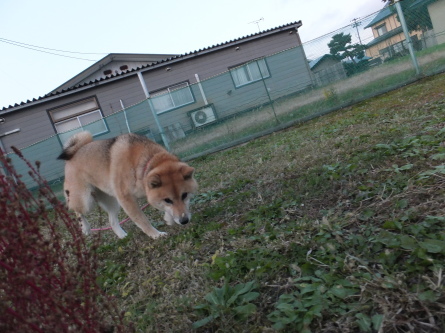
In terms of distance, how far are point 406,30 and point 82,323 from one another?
32.2 ft

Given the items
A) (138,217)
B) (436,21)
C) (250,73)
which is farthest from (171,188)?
(436,21)

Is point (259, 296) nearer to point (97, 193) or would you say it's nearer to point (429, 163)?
point (429, 163)

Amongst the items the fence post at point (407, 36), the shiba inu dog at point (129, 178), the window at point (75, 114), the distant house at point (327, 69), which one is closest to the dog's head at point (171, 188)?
the shiba inu dog at point (129, 178)

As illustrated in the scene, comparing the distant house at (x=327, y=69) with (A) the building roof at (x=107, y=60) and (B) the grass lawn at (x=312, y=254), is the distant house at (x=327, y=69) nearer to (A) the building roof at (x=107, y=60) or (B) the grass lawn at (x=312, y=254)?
(B) the grass lawn at (x=312, y=254)

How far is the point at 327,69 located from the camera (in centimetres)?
888

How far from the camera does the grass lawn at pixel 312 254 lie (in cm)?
134

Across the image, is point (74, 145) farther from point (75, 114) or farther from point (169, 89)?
point (169, 89)

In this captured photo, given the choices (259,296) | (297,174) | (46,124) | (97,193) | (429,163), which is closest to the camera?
(259,296)

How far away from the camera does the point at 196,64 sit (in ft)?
51.0

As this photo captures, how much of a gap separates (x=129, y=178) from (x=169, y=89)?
40.7 ft

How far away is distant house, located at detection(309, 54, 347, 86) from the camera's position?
867cm

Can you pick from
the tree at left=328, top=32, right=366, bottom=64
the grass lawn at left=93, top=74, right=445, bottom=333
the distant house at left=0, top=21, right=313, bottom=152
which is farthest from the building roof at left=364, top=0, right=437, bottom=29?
the grass lawn at left=93, top=74, right=445, bottom=333

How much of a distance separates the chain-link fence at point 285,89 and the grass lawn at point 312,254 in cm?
504

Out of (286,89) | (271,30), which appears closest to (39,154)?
(286,89)
